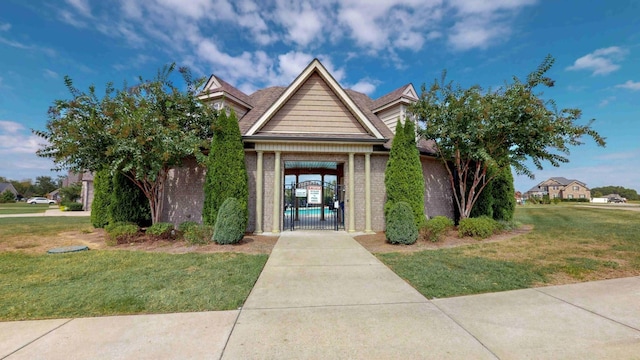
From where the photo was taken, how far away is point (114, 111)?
8.87 m

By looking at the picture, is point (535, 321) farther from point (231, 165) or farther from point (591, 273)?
point (231, 165)

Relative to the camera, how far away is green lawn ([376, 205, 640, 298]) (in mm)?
5168

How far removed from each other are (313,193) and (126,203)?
7744 millimetres

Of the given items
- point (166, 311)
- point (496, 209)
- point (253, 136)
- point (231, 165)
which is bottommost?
point (166, 311)

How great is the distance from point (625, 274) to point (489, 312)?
4524 millimetres

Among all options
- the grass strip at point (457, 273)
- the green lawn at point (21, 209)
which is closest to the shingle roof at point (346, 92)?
the grass strip at point (457, 273)

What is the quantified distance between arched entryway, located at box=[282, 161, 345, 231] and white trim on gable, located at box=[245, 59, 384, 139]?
2.30m

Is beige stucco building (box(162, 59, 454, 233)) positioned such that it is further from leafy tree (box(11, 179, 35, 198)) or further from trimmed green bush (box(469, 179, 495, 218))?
leafy tree (box(11, 179, 35, 198))

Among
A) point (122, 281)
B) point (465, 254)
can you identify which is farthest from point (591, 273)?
point (122, 281)

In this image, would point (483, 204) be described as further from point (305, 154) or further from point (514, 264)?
point (305, 154)

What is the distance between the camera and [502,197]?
1344 cm

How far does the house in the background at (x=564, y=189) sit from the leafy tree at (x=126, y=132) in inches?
3695

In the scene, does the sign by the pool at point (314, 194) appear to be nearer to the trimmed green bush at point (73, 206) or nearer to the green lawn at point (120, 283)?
the green lawn at point (120, 283)

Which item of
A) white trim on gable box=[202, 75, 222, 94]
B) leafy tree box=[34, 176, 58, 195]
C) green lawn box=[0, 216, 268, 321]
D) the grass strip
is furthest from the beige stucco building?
leafy tree box=[34, 176, 58, 195]
